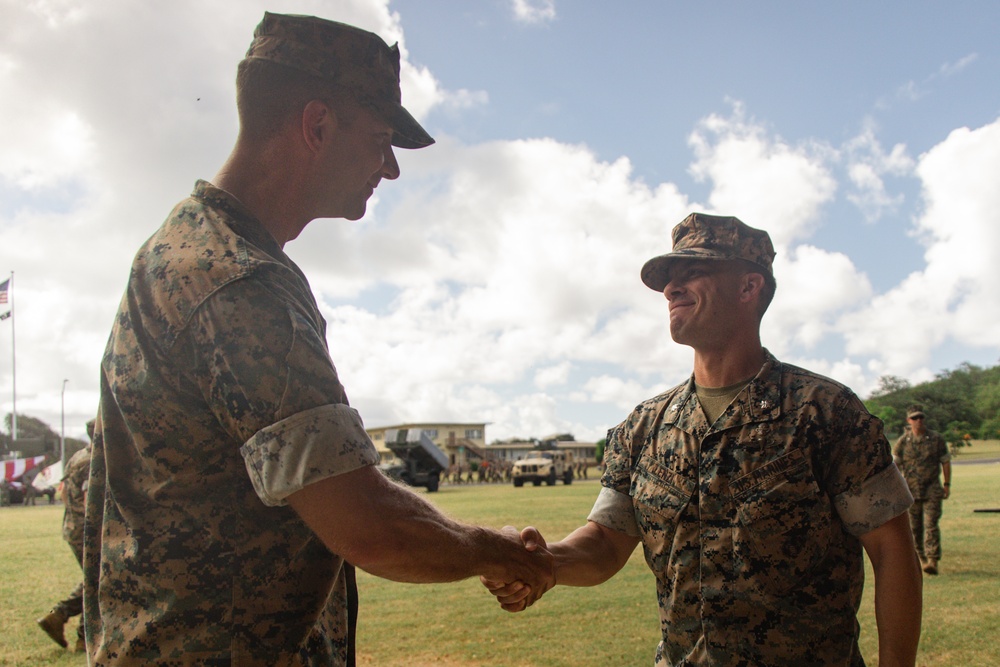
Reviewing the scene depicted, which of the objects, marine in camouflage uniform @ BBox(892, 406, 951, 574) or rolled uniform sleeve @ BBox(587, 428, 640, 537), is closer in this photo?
rolled uniform sleeve @ BBox(587, 428, 640, 537)

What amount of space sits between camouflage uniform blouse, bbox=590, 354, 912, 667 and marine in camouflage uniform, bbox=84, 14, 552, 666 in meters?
1.12

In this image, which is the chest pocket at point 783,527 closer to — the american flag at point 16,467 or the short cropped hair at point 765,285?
the short cropped hair at point 765,285

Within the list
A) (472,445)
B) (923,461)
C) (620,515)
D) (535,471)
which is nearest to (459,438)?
(472,445)

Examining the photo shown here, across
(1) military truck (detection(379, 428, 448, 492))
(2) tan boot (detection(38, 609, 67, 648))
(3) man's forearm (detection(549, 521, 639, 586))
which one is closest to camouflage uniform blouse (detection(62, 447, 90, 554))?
(2) tan boot (detection(38, 609, 67, 648))

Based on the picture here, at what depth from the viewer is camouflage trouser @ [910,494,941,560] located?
955 centimetres

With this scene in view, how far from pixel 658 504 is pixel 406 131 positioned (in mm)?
1607

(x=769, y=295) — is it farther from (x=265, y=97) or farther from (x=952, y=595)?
(x=952, y=595)

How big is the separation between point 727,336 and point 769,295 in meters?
0.29

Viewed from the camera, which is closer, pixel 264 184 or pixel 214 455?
pixel 214 455

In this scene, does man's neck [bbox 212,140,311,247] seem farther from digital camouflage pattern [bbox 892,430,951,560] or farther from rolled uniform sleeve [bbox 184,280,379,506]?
digital camouflage pattern [bbox 892,430,951,560]

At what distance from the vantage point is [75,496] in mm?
6430

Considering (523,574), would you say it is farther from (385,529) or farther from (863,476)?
(863,476)

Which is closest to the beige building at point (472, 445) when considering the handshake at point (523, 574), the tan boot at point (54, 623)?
the tan boot at point (54, 623)

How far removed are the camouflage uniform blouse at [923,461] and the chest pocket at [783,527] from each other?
9438 millimetres
